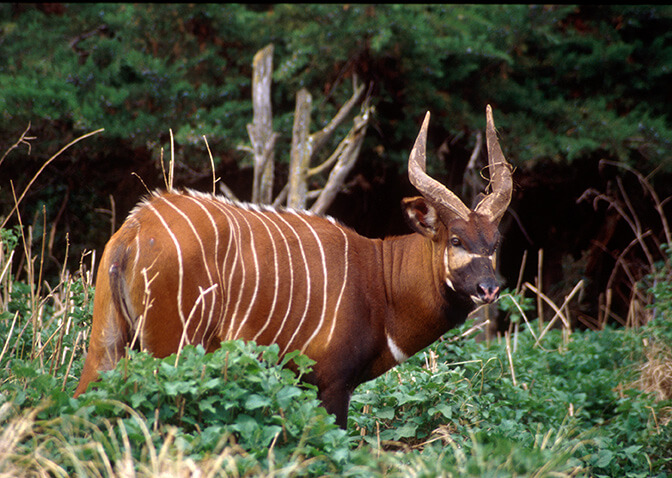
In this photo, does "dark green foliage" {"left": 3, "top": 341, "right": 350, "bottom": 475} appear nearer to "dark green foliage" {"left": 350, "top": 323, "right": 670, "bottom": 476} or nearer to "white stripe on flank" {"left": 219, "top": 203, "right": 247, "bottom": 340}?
"dark green foliage" {"left": 350, "top": 323, "right": 670, "bottom": 476}

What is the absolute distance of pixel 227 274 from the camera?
12.7 ft

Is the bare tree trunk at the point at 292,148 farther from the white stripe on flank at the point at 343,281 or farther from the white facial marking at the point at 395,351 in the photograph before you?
the white facial marking at the point at 395,351

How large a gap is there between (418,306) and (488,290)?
0.48 meters

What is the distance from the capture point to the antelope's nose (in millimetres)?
3883

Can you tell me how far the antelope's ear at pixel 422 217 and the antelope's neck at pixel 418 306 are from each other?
3.0 inches

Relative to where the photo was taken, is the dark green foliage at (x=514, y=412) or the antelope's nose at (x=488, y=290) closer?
the dark green foliage at (x=514, y=412)

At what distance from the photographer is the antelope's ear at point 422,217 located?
4.27m

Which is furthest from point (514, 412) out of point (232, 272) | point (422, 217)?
point (232, 272)

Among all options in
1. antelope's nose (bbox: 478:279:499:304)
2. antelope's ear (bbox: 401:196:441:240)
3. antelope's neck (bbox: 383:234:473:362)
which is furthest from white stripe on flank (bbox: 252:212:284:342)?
antelope's nose (bbox: 478:279:499:304)

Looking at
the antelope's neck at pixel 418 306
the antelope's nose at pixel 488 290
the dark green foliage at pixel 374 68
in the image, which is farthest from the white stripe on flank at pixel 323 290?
the dark green foliage at pixel 374 68

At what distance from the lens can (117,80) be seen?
27.7ft

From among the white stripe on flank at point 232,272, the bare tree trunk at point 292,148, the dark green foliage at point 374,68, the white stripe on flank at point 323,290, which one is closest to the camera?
the white stripe on flank at point 232,272

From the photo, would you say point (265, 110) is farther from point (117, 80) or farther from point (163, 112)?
point (117, 80)

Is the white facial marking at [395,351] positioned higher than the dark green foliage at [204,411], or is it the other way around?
the dark green foliage at [204,411]
